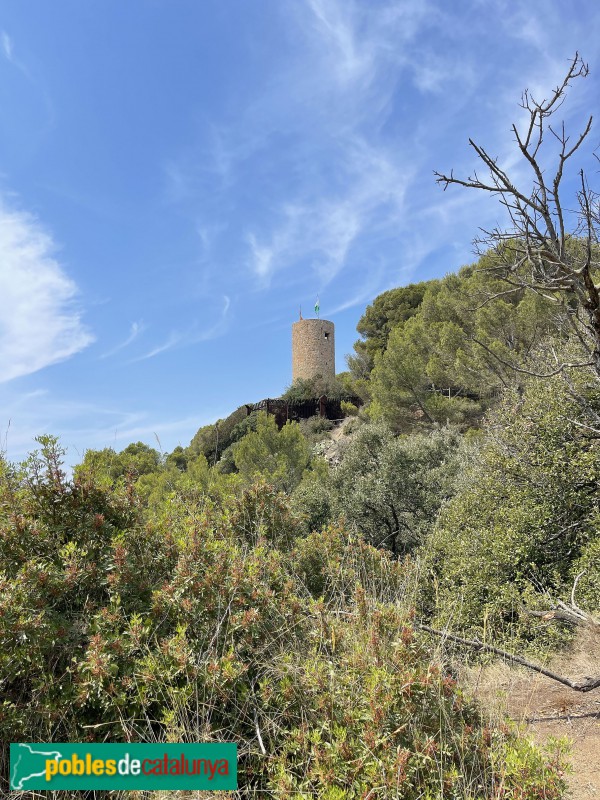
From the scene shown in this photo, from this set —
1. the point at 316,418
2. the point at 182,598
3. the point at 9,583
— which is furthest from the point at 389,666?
the point at 316,418

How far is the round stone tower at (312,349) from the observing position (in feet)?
125

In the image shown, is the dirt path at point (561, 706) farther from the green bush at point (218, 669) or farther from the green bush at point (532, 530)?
the green bush at point (532, 530)

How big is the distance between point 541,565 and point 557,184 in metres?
4.13

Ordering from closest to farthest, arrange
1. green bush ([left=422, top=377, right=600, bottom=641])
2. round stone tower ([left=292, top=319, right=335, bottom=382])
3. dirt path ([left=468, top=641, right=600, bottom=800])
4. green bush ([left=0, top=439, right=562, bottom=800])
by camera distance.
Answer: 1. green bush ([left=0, top=439, right=562, bottom=800])
2. dirt path ([left=468, top=641, right=600, bottom=800])
3. green bush ([left=422, top=377, right=600, bottom=641])
4. round stone tower ([left=292, top=319, right=335, bottom=382])

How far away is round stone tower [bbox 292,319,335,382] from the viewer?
125ft

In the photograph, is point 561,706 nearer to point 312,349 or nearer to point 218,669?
point 218,669

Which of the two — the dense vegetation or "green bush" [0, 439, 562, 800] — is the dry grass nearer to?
the dense vegetation

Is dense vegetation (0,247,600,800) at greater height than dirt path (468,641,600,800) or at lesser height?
greater

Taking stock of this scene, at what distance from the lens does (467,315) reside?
1925 cm

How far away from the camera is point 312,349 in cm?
3853

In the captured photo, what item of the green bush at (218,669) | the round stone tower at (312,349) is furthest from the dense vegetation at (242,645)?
the round stone tower at (312,349)

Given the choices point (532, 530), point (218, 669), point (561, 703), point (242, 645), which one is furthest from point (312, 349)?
point (218, 669)

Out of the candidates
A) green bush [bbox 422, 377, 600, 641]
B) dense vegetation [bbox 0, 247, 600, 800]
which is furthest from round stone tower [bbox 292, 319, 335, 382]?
dense vegetation [bbox 0, 247, 600, 800]

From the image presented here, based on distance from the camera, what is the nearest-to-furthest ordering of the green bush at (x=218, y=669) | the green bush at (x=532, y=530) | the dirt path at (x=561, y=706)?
the green bush at (x=218, y=669)
the dirt path at (x=561, y=706)
the green bush at (x=532, y=530)
